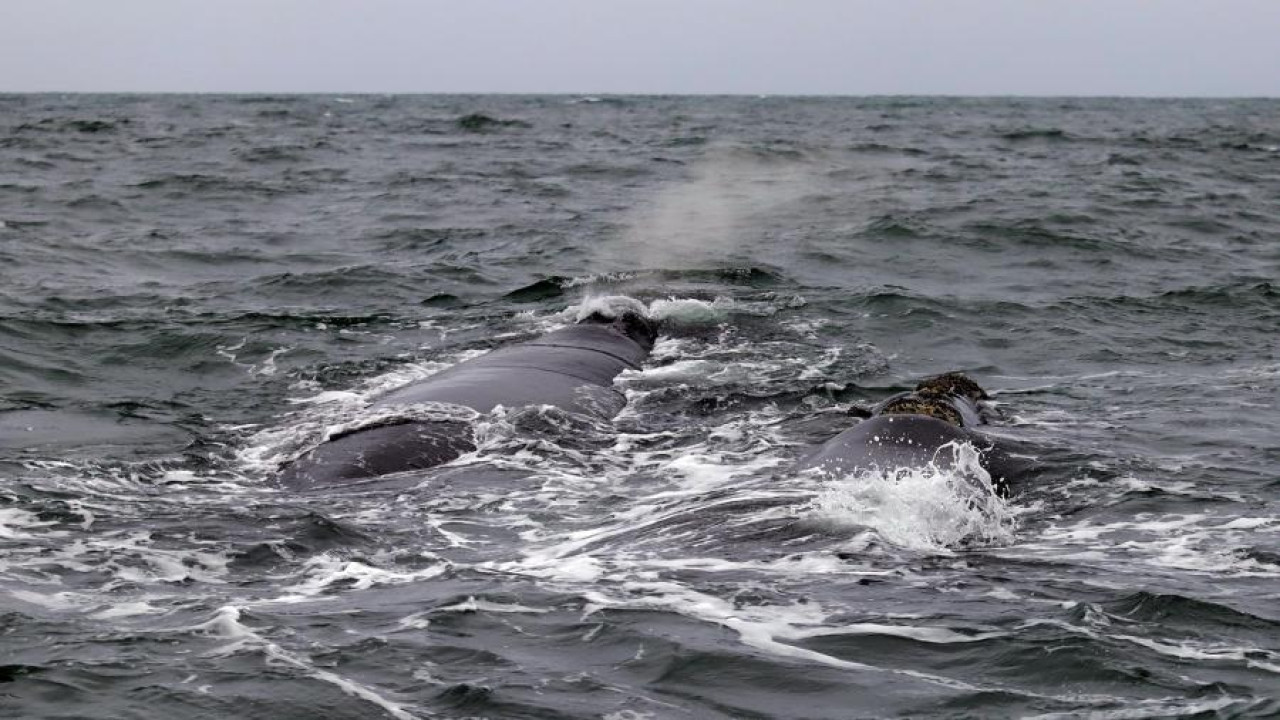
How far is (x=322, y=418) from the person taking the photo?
13344 mm

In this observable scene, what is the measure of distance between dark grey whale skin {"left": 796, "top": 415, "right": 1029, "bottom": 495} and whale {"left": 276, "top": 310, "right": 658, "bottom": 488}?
2.61 m

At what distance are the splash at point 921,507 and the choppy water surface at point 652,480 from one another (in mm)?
39

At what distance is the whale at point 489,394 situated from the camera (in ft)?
37.0

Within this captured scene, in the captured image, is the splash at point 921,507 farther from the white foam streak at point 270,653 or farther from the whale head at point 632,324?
the whale head at point 632,324

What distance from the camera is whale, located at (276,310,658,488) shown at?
11273mm

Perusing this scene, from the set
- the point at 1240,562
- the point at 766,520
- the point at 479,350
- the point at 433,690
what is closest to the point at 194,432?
the point at 479,350

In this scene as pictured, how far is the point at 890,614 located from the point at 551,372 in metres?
6.85

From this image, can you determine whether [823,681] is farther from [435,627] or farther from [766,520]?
[766,520]

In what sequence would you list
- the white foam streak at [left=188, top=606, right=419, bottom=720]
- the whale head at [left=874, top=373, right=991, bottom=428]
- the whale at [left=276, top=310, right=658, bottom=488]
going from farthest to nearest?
the whale head at [left=874, top=373, right=991, bottom=428]
the whale at [left=276, top=310, right=658, bottom=488]
the white foam streak at [left=188, top=606, right=419, bottom=720]

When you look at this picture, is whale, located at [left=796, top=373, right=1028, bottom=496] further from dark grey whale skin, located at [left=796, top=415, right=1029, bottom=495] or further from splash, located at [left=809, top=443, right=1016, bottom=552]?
splash, located at [left=809, top=443, right=1016, bottom=552]

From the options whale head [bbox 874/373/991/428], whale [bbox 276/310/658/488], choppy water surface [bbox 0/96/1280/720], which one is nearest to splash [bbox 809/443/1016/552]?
choppy water surface [bbox 0/96/1280/720]

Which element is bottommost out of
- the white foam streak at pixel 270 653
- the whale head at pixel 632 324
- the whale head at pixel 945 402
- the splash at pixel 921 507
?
the white foam streak at pixel 270 653

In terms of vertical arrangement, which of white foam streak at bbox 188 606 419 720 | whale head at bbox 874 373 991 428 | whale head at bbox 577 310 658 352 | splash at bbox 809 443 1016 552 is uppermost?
whale head at bbox 577 310 658 352

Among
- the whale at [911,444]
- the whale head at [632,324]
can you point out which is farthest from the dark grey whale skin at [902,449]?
the whale head at [632,324]
